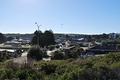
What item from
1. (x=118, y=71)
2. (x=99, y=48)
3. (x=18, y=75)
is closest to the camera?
(x=118, y=71)

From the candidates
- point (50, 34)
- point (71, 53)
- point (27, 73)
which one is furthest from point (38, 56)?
point (50, 34)

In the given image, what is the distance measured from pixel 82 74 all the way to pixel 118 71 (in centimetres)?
175

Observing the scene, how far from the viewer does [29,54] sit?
34.9 m

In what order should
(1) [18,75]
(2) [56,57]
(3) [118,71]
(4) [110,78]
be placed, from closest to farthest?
(4) [110,78]
(3) [118,71]
(1) [18,75]
(2) [56,57]

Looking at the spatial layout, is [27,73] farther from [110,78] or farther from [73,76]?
[110,78]

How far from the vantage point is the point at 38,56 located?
35.1m

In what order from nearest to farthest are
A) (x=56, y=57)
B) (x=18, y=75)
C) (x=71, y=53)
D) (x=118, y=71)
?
(x=118, y=71), (x=18, y=75), (x=56, y=57), (x=71, y=53)

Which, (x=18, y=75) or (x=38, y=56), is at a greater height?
(x=18, y=75)

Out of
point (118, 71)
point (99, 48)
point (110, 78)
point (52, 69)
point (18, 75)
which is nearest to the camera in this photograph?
point (110, 78)

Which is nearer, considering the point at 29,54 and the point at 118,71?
the point at 118,71

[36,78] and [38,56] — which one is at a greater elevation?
[36,78]

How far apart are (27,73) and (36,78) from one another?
1.17m

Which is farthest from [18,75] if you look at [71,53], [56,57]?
[71,53]

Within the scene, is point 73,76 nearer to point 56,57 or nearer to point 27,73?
point 27,73
